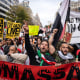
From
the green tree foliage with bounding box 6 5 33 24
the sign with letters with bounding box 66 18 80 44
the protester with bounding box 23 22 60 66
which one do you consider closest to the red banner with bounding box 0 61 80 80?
the protester with bounding box 23 22 60 66

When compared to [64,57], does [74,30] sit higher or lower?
higher

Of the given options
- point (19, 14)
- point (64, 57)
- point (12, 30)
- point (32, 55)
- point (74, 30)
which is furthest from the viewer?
point (19, 14)

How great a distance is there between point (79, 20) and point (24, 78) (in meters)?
2.12

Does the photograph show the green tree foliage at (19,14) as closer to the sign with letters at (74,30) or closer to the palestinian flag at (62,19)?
the palestinian flag at (62,19)

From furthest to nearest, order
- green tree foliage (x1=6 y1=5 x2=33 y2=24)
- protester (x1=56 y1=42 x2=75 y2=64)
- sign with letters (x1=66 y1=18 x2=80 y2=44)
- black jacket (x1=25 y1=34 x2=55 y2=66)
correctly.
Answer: green tree foliage (x1=6 y1=5 x2=33 y2=24) < sign with letters (x1=66 y1=18 x2=80 y2=44) < protester (x1=56 y1=42 x2=75 y2=64) < black jacket (x1=25 y1=34 x2=55 y2=66)

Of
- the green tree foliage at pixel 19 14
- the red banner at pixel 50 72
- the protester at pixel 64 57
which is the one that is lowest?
the red banner at pixel 50 72

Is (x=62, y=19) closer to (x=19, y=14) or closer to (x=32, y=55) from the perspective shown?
(x=32, y=55)

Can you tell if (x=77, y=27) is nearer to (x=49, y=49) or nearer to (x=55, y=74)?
(x=49, y=49)

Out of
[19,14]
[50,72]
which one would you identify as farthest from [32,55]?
[19,14]

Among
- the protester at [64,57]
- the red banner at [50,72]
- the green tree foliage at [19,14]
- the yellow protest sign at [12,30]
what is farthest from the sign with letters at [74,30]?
the green tree foliage at [19,14]

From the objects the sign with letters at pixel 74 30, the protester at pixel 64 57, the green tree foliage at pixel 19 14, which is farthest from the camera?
the green tree foliage at pixel 19 14

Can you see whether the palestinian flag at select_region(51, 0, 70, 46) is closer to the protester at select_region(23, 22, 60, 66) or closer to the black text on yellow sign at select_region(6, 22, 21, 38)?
the protester at select_region(23, 22, 60, 66)

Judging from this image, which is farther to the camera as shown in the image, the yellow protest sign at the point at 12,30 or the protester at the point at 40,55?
the yellow protest sign at the point at 12,30

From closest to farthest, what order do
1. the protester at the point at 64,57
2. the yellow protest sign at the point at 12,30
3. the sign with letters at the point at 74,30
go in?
1. the protester at the point at 64,57
2. the sign with letters at the point at 74,30
3. the yellow protest sign at the point at 12,30
